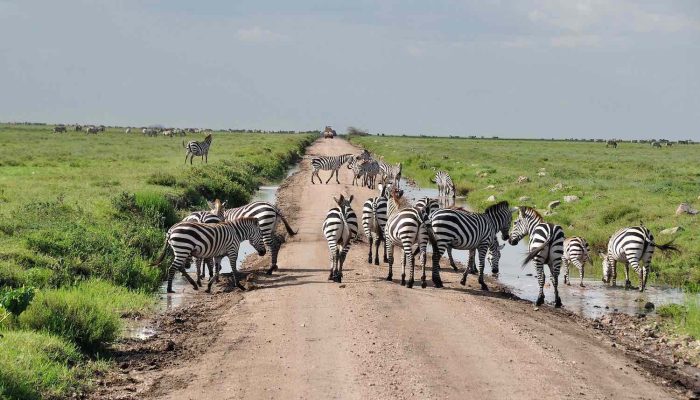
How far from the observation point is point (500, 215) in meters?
18.2

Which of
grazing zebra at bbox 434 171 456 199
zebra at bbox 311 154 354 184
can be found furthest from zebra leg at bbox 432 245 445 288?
zebra at bbox 311 154 354 184

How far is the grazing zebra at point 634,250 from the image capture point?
1627cm

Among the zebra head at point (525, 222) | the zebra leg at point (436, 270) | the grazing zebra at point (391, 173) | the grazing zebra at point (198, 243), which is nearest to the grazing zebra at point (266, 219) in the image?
the grazing zebra at point (198, 243)

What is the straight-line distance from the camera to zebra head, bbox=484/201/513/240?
17825 mm

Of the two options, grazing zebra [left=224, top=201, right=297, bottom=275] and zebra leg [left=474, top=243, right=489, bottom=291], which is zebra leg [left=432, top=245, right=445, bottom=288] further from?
grazing zebra [left=224, top=201, right=297, bottom=275]

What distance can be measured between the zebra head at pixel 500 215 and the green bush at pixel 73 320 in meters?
9.40

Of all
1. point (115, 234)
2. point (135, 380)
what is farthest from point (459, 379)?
point (115, 234)

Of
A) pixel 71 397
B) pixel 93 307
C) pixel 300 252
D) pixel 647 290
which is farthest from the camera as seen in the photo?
pixel 300 252

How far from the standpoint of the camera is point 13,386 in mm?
7914

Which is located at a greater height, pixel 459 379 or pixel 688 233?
pixel 688 233

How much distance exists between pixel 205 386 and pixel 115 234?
910 centimetres

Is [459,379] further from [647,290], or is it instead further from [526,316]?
[647,290]

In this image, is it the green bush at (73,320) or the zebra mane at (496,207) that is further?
the zebra mane at (496,207)

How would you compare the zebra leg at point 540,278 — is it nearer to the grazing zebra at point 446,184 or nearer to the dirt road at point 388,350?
the dirt road at point 388,350
